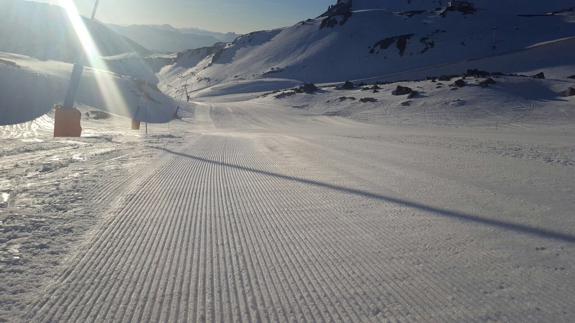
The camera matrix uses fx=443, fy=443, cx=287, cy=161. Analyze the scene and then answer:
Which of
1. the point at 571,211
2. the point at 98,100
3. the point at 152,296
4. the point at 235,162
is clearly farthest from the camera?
the point at 98,100

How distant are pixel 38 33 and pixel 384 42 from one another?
4199 inches

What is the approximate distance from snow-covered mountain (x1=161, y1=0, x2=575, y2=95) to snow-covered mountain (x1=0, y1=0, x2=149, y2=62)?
1399 inches

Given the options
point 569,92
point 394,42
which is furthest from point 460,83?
point 394,42

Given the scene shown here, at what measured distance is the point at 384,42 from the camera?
10381 centimetres

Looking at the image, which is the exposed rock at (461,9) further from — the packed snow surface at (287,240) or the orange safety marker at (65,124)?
the packed snow surface at (287,240)

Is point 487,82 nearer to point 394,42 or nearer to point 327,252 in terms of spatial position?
point 327,252

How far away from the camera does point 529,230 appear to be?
450 cm

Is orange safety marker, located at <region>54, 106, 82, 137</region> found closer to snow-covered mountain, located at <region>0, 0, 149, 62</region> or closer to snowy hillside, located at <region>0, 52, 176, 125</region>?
snowy hillside, located at <region>0, 52, 176, 125</region>

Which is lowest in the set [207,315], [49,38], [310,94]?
[207,315]

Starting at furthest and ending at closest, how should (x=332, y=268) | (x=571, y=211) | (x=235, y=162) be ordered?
(x=235, y=162), (x=571, y=211), (x=332, y=268)

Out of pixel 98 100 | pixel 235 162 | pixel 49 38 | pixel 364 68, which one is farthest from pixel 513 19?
pixel 49 38

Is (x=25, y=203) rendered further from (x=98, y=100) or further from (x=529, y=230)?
(x=98, y=100)

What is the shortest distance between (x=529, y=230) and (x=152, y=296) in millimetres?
3687

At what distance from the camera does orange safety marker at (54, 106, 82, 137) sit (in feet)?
48.8
